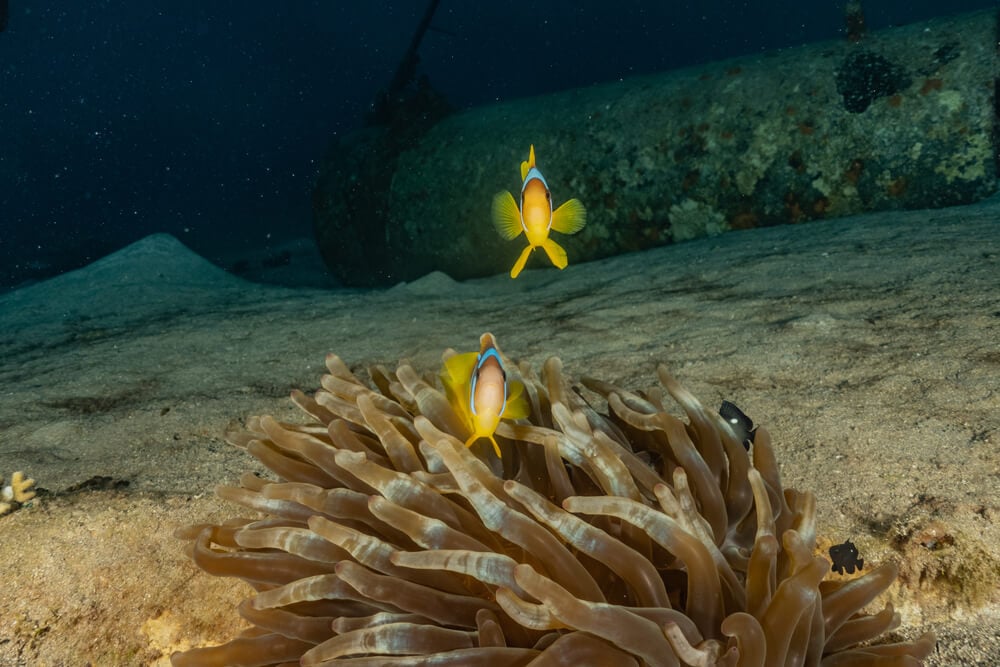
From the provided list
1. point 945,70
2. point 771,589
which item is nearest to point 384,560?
point 771,589

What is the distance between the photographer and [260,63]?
8644 cm

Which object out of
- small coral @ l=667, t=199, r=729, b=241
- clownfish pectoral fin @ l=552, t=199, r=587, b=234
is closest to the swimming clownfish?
clownfish pectoral fin @ l=552, t=199, r=587, b=234

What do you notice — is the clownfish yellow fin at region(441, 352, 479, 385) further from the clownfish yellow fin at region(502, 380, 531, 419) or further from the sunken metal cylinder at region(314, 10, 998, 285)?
the sunken metal cylinder at region(314, 10, 998, 285)

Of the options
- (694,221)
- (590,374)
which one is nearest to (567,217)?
(590,374)

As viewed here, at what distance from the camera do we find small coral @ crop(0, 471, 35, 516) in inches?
83.0

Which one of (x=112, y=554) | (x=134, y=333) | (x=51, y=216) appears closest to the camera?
(x=112, y=554)

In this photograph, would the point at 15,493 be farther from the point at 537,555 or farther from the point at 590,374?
the point at 590,374

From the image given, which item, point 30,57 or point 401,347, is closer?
point 401,347

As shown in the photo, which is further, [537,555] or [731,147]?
[731,147]

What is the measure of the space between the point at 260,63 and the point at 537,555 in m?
99.1

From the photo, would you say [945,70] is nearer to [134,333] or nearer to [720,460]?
[720,460]

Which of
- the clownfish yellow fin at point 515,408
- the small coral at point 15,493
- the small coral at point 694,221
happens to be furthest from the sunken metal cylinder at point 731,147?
the small coral at point 15,493

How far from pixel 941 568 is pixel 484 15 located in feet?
342

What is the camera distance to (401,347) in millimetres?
4027
